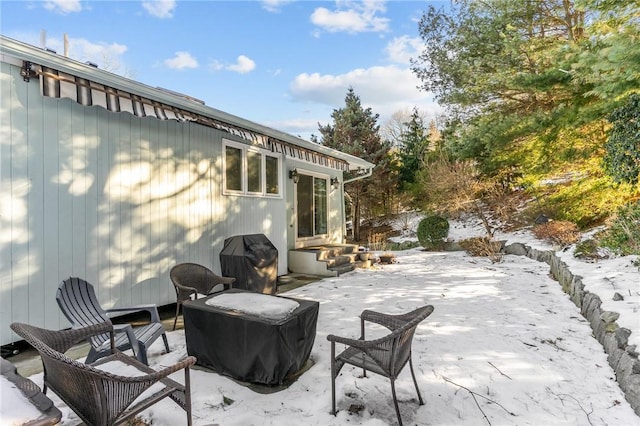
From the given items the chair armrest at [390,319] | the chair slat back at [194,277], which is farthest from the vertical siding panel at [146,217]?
the chair armrest at [390,319]

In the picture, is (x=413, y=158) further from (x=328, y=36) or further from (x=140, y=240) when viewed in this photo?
(x=140, y=240)

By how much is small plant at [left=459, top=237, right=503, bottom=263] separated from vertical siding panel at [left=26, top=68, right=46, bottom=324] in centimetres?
936

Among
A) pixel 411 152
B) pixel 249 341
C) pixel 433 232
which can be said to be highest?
pixel 411 152

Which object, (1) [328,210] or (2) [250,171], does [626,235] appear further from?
(2) [250,171]

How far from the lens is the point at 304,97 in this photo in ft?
63.9

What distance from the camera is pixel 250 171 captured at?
689cm

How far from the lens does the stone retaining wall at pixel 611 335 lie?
2.58 meters

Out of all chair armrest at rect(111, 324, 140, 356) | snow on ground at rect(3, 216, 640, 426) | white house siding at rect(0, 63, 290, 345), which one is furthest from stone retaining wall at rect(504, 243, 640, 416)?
white house siding at rect(0, 63, 290, 345)

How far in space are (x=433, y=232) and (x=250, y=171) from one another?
756 cm

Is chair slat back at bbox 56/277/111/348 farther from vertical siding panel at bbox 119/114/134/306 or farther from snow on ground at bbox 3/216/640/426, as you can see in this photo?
vertical siding panel at bbox 119/114/134/306

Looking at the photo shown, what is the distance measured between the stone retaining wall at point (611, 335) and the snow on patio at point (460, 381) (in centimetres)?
8

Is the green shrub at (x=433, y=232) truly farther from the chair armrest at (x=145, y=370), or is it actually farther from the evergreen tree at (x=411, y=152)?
the chair armrest at (x=145, y=370)

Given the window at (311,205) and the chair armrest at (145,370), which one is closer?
the chair armrest at (145,370)

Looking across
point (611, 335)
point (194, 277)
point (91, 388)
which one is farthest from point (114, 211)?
point (611, 335)
